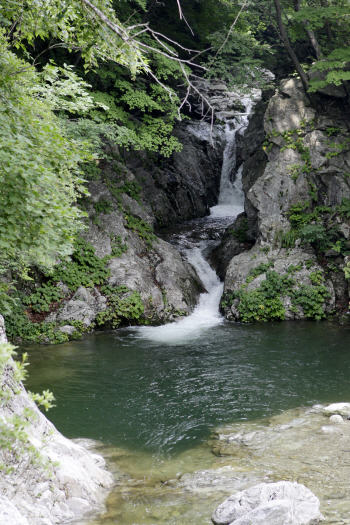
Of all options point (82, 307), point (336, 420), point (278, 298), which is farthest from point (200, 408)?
point (278, 298)

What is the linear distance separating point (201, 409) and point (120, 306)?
19.3 feet

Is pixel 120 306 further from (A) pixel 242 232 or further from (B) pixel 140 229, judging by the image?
(A) pixel 242 232

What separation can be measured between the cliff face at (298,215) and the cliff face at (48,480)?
8768 mm

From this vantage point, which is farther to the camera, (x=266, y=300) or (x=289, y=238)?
(x=289, y=238)

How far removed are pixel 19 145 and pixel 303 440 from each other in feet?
17.0

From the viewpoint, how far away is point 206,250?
→ 635 inches

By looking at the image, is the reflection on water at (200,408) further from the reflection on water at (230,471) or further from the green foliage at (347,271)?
the green foliage at (347,271)

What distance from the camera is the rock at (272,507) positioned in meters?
3.06

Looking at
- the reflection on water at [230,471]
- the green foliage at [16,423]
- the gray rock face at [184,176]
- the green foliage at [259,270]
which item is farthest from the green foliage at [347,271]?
the green foliage at [16,423]

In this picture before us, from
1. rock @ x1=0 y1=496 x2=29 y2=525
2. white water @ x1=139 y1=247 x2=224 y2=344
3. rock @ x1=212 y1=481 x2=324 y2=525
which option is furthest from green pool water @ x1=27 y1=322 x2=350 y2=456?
rock @ x1=0 y1=496 x2=29 y2=525

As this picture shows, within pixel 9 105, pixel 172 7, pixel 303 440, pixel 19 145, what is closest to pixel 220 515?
pixel 303 440

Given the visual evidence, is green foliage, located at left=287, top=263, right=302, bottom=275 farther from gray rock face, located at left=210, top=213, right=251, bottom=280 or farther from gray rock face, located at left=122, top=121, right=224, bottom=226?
gray rock face, located at left=122, top=121, right=224, bottom=226

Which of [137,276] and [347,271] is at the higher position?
[347,271]

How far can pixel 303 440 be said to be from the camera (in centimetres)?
525
